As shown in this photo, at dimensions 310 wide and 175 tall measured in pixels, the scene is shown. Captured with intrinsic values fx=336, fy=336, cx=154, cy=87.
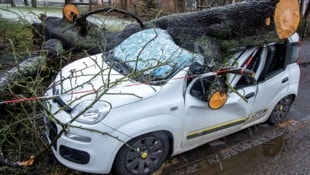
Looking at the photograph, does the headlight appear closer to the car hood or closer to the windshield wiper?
the car hood

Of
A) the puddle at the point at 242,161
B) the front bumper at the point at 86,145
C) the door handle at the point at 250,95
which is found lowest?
the puddle at the point at 242,161

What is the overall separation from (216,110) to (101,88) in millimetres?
1542

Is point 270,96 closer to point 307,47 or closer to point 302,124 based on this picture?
point 302,124

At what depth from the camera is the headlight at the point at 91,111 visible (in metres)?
3.61

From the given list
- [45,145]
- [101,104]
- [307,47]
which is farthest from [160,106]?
[307,47]

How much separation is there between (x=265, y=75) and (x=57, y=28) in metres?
4.87

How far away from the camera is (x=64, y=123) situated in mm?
3625

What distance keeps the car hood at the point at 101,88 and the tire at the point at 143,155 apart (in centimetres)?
48

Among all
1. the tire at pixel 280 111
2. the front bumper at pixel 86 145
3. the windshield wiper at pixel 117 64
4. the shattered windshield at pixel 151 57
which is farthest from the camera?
the tire at pixel 280 111

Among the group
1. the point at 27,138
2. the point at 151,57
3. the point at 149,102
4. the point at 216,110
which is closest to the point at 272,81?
the point at 216,110

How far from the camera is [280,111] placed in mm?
5590

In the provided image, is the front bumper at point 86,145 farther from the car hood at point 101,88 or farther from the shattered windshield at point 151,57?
the shattered windshield at point 151,57

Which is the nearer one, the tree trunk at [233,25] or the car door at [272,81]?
the tree trunk at [233,25]

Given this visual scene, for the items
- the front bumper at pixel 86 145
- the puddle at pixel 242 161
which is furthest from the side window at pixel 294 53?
the front bumper at pixel 86 145
